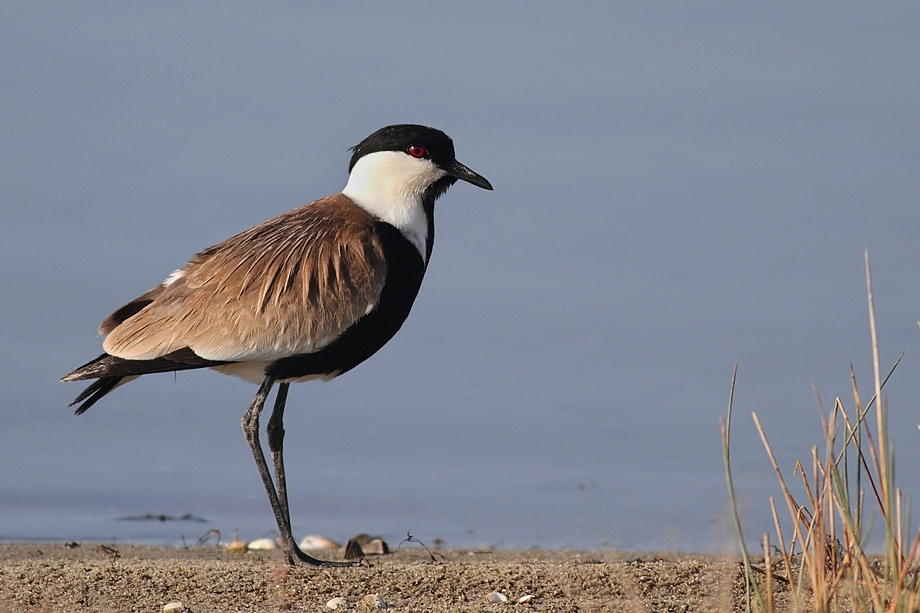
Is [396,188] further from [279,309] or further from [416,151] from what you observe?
[279,309]

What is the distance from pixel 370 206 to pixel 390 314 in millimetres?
640

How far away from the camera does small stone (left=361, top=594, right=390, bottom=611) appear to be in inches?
197

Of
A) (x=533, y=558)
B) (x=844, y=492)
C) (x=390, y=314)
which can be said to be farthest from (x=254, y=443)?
(x=844, y=492)

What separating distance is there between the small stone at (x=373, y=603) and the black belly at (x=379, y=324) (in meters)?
1.75

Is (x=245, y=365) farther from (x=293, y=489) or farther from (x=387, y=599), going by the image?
(x=293, y=489)

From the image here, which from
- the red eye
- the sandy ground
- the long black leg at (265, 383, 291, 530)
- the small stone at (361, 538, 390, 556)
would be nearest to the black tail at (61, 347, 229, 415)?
the long black leg at (265, 383, 291, 530)

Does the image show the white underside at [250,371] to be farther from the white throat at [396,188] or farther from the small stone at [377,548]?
the small stone at [377,548]

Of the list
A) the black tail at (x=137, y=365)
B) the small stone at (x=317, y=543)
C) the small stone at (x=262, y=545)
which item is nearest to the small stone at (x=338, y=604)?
the black tail at (x=137, y=365)

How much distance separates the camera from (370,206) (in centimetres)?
704

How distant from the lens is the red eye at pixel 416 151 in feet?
23.6

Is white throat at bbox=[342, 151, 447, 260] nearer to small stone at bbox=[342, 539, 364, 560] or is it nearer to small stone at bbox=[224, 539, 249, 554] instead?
small stone at bbox=[342, 539, 364, 560]

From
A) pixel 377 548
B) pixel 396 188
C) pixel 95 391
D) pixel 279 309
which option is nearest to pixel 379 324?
pixel 279 309

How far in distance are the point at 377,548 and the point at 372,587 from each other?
1929 millimetres

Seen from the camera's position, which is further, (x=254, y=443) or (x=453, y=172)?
(x=453, y=172)
